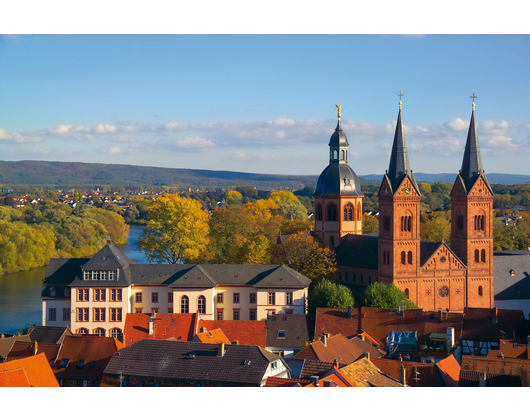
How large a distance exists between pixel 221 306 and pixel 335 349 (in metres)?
16.9

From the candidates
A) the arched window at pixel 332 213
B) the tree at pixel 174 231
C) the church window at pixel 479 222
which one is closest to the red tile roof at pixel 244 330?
the tree at pixel 174 231

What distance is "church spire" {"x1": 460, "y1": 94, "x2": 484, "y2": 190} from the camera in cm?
6141

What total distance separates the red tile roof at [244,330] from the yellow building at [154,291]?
5.55 m

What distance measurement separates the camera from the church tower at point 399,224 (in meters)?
58.9

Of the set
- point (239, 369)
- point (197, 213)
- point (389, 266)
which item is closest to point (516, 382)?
point (239, 369)

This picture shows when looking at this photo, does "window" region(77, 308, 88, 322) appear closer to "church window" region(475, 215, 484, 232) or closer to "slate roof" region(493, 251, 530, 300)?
"church window" region(475, 215, 484, 232)

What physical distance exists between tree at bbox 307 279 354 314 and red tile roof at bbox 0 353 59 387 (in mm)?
23858

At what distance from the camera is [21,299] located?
73.9 m

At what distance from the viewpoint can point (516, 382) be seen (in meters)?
34.2

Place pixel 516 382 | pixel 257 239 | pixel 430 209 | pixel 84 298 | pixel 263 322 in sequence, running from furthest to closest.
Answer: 1. pixel 430 209
2. pixel 257 239
3. pixel 84 298
4. pixel 263 322
5. pixel 516 382

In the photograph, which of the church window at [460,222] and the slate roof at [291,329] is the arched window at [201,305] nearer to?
the slate roof at [291,329]

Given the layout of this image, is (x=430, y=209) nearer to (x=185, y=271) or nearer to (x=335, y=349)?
(x=185, y=271)

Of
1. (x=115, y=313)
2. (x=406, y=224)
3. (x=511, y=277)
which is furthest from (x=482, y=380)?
(x=511, y=277)

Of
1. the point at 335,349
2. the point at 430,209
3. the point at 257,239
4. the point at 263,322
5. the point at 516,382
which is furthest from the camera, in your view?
the point at 430,209
